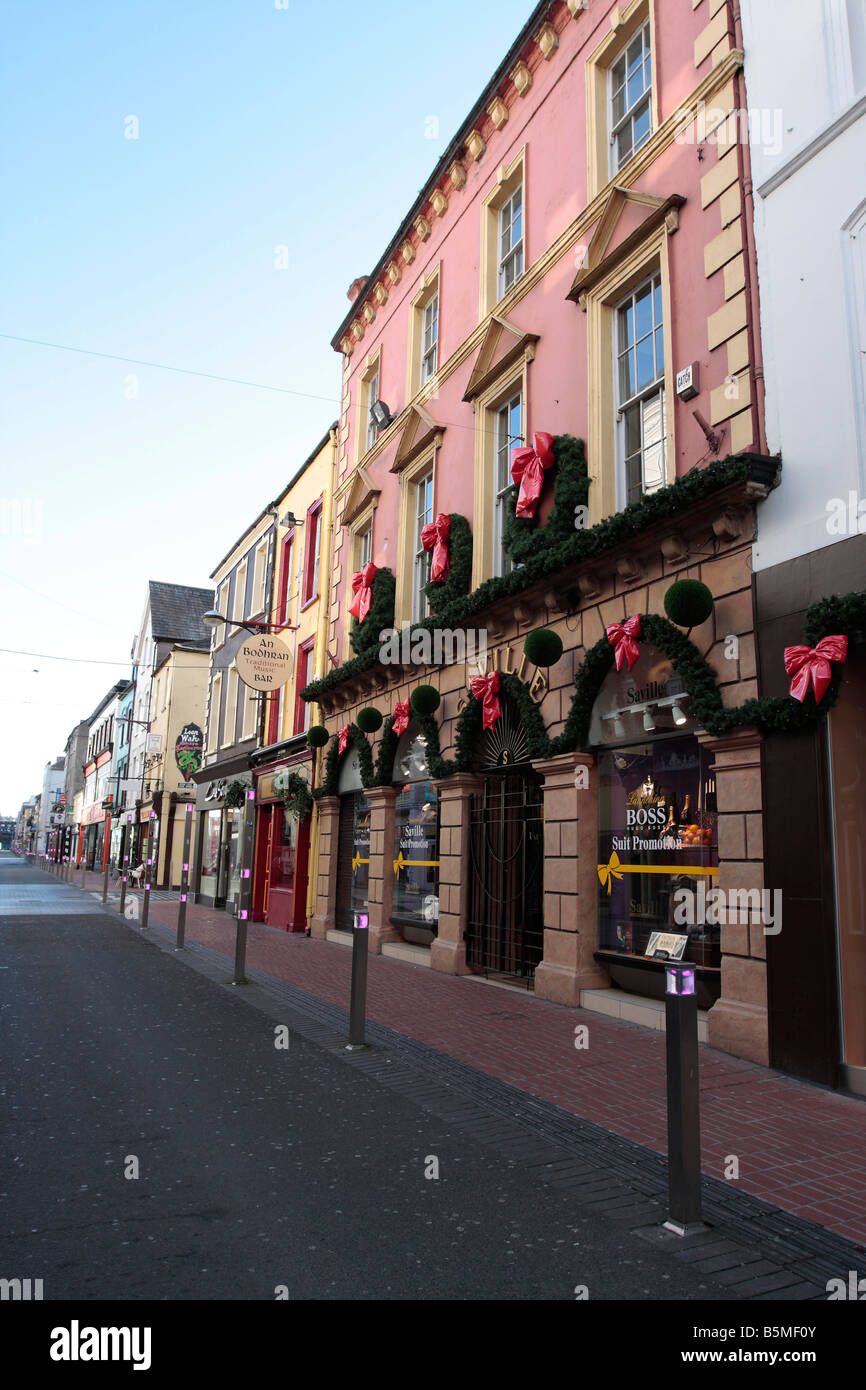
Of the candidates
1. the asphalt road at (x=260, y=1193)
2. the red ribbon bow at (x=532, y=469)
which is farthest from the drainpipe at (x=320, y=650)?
the asphalt road at (x=260, y=1193)

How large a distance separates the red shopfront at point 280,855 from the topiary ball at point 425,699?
6.19m

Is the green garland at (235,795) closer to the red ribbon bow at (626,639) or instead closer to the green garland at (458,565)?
the green garland at (458,565)

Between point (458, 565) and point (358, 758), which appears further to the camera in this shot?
point (358, 758)

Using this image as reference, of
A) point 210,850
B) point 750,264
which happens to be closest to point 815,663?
point 750,264

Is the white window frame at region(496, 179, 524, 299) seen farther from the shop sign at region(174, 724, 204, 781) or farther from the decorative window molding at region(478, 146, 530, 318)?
the shop sign at region(174, 724, 204, 781)

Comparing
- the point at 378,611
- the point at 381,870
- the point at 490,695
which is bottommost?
the point at 381,870

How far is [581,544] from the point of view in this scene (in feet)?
31.2

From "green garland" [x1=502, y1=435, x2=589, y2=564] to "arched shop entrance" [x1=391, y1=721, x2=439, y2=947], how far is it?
4.23m

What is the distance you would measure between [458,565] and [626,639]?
15.9 feet

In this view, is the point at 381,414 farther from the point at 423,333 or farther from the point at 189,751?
the point at 189,751

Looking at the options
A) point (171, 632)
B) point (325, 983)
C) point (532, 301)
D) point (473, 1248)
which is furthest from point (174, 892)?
point (473, 1248)

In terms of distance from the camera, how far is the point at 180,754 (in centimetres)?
3319
